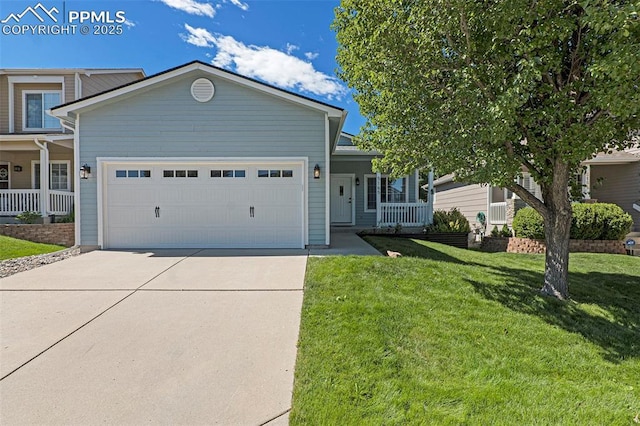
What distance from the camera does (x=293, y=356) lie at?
9.52 feet

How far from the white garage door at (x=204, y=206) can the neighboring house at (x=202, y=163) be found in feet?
0.08

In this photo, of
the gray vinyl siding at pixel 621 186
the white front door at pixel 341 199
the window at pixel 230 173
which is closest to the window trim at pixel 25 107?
the window at pixel 230 173

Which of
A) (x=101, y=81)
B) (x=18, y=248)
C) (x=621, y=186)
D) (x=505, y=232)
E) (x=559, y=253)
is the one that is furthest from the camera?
(x=101, y=81)

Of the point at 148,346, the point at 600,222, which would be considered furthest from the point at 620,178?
the point at 148,346

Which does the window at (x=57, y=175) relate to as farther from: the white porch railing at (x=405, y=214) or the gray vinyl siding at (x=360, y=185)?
the white porch railing at (x=405, y=214)

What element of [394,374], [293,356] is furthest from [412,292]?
[293,356]

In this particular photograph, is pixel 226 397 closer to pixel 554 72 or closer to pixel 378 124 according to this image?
pixel 378 124

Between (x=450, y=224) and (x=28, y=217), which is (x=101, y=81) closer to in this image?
(x=28, y=217)

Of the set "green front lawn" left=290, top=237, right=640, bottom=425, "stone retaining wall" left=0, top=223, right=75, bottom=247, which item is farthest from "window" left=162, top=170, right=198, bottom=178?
"stone retaining wall" left=0, top=223, right=75, bottom=247

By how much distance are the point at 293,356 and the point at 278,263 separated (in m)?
3.30

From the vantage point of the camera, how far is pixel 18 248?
8.31 meters

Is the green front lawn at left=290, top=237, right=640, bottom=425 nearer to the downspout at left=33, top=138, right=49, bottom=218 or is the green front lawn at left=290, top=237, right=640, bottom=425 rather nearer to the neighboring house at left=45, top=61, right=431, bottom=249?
the neighboring house at left=45, top=61, right=431, bottom=249

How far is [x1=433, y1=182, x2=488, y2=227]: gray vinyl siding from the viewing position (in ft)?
44.5

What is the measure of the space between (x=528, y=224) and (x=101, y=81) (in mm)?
17177
